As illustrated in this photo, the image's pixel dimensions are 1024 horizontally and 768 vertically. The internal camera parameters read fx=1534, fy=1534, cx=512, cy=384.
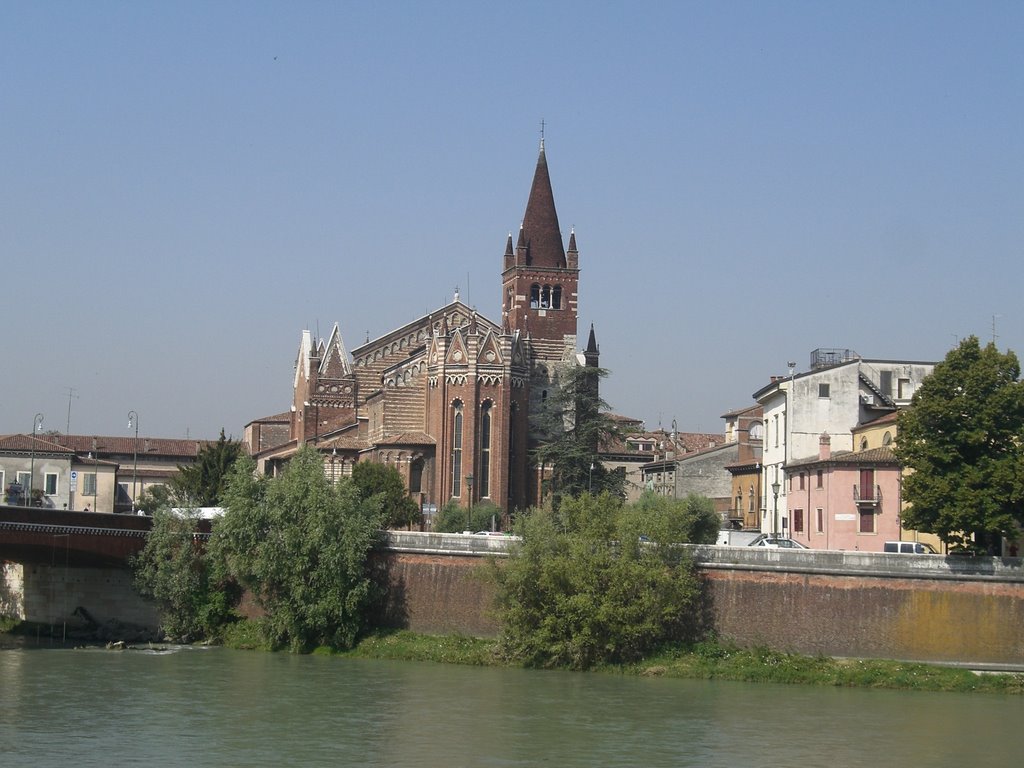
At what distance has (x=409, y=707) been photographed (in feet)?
127

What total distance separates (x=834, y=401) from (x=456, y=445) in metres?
26.9

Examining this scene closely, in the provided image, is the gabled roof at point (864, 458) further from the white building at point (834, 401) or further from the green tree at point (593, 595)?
the green tree at point (593, 595)

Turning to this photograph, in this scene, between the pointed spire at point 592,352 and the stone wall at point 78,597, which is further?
the pointed spire at point 592,352

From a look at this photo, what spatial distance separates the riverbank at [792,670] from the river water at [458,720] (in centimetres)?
60

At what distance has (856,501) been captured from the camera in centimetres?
5281

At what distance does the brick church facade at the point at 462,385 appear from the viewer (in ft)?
265

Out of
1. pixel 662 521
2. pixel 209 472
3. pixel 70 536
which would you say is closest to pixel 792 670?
pixel 662 521

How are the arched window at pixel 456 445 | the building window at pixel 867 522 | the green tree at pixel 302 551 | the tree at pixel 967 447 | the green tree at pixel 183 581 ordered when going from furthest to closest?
the arched window at pixel 456 445 → the building window at pixel 867 522 → the green tree at pixel 183 581 → the green tree at pixel 302 551 → the tree at pixel 967 447

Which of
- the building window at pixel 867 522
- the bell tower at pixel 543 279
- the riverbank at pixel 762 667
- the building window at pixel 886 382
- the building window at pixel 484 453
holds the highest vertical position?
the bell tower at pixel 543 279

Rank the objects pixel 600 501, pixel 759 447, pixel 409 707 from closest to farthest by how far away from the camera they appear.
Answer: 1. pixel 409 707
2. pixel 600 501
3. pixel 759 447

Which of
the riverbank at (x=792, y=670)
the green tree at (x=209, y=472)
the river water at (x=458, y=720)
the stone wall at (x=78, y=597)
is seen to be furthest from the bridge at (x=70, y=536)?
the green tree at (x=209, y=472)

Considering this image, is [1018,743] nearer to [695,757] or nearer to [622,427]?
[695,757]

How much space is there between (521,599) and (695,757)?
41.5 feet

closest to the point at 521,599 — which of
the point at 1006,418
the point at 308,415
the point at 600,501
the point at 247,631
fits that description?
the point at 600,501
